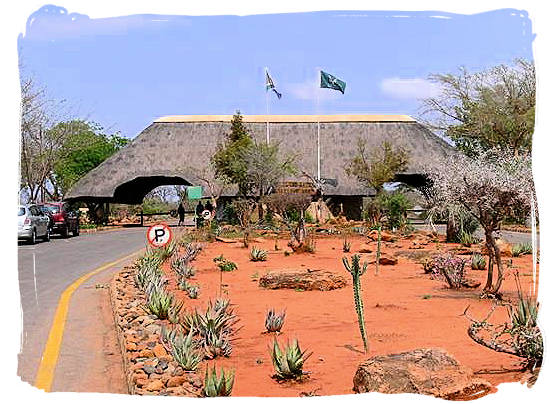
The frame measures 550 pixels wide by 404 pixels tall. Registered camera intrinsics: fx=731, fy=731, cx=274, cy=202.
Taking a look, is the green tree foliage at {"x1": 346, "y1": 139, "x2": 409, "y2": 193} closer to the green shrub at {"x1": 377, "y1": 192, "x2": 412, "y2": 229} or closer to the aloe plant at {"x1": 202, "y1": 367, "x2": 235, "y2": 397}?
the green shrub at {"x1": 377, "y1": 192, "x2": 412, "y2": 229}

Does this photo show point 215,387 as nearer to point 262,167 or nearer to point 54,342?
point 54,342

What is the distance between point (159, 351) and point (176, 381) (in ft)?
3.48

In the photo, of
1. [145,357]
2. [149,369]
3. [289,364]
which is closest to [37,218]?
[145,357]

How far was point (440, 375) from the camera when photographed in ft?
10.7

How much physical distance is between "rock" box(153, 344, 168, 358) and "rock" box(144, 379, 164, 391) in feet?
2.74

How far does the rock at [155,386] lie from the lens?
4.27 metres

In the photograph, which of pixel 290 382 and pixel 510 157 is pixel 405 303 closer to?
pixel 510 157

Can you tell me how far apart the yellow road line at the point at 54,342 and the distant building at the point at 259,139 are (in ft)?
90.2

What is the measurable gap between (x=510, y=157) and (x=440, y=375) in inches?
171

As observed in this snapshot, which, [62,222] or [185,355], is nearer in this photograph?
[185,355]

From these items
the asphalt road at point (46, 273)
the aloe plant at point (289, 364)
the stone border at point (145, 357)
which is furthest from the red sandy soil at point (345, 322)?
the asphalt road at point (46, 273)

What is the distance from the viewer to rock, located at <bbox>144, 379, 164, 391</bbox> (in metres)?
4.27

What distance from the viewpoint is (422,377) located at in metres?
3.25

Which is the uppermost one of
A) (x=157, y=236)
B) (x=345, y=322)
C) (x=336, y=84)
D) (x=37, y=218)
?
(x=336, y=84)
